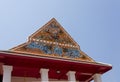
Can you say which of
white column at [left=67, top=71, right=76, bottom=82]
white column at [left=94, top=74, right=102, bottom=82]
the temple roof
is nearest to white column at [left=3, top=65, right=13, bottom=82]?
the temple roof

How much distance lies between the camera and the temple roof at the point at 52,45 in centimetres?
1181

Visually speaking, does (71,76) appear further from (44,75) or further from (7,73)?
(7,73)

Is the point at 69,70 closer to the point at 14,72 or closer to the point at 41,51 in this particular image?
the point at 41,51

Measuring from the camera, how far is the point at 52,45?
1243cm

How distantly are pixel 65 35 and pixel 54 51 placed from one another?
1.29 metres

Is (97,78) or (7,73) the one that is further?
(97,78)

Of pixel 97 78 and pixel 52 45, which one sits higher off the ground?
pixel 52 45

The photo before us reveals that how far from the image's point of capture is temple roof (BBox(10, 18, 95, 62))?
11.8 m

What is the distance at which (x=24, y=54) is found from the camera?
1127cm

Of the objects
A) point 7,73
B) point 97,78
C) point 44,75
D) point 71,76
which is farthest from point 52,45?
point 97,78

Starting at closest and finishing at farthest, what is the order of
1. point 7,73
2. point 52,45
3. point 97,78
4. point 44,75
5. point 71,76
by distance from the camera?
1. point 7,73
2. point 44,75
3. point 71,76
4. point 52,45
5. point 97,78

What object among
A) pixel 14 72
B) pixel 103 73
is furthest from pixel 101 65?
pixel 14 72

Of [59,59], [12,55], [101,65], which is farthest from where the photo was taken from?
[101,65]

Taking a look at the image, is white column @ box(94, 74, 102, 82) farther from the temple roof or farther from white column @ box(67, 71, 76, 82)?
white column @ box(67, 71, 76, 82)
